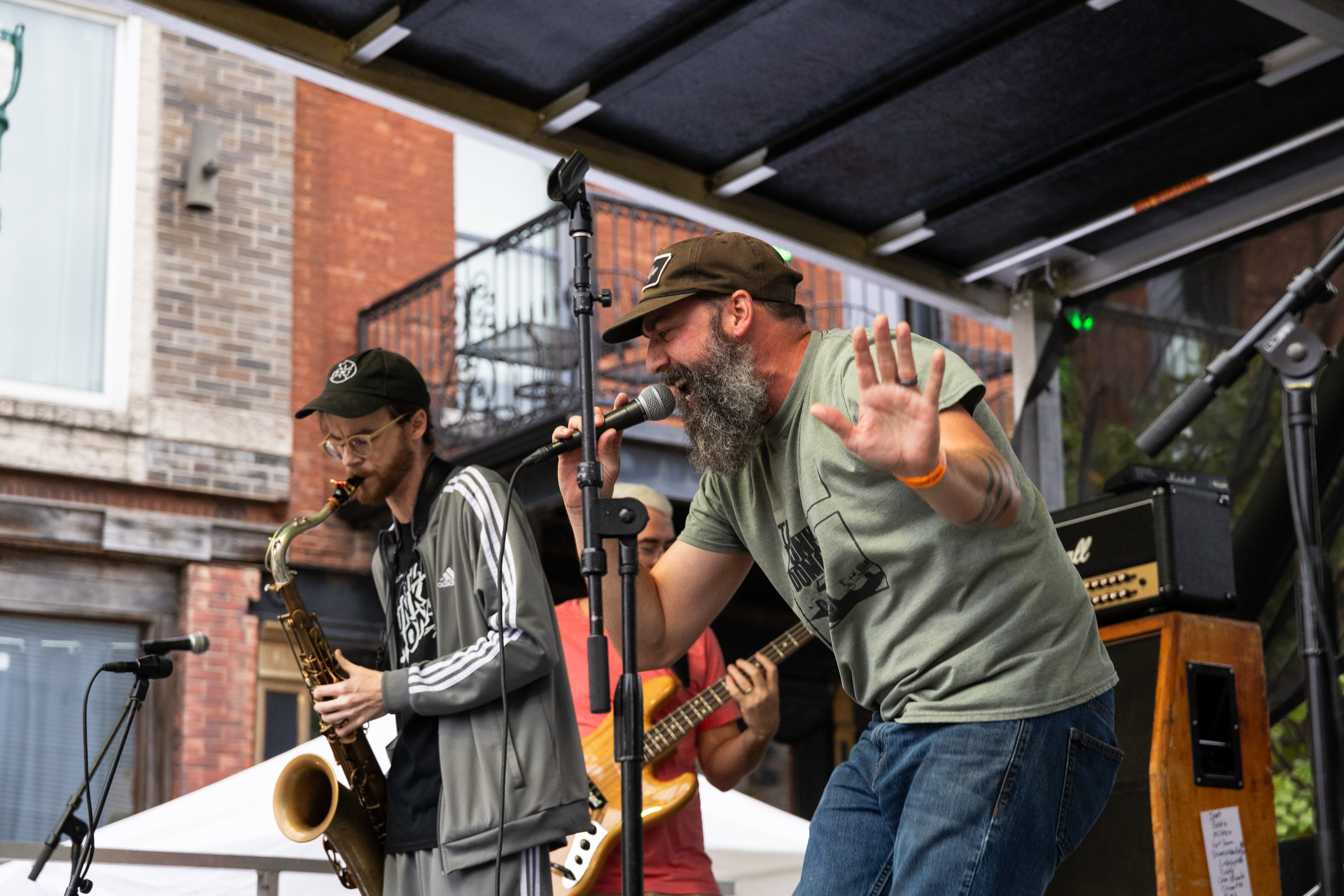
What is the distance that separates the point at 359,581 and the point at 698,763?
18.1ft

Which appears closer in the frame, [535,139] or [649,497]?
[535,139]

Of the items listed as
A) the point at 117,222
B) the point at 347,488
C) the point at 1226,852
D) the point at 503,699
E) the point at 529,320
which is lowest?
the point at 1226,852

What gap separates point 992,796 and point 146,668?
8.83 feet

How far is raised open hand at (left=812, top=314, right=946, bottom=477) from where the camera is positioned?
2.17 m

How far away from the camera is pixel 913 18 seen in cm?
427

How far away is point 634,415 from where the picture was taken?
8.93ft

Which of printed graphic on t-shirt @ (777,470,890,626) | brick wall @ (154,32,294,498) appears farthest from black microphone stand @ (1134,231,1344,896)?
brick wall @ (154,32,294,498)

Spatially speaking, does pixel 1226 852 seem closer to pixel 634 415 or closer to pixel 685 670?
pixel 685 670

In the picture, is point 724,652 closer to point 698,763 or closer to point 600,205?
point 600,205

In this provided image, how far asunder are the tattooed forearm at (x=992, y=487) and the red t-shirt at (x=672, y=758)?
183 cm

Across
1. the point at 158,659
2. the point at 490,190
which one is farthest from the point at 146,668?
the point at 490,190

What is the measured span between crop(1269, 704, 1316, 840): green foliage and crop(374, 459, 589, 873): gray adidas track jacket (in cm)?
310

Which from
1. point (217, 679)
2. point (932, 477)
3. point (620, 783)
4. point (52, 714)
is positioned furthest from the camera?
point (217, 679)

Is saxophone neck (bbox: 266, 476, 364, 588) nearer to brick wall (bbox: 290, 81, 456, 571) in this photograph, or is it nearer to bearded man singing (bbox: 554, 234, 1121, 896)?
bearded man singing (bbox: 554, 234, 1121, 896)
